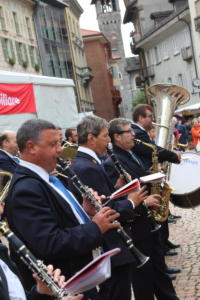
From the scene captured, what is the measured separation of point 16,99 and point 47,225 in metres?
4.96

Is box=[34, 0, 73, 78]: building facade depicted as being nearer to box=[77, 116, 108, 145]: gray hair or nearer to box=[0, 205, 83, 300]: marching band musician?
box=[77, 116, 108, 145]: gray hair

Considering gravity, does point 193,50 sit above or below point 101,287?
above

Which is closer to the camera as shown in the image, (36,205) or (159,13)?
(36,205)

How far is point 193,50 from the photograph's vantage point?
1528 inches

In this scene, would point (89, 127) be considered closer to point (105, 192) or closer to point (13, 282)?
point (105, 192)

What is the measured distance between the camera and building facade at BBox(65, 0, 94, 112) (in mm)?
50844

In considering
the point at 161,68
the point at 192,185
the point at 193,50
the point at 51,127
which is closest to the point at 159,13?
the point at 161,68

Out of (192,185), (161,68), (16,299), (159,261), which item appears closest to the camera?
(16,299)

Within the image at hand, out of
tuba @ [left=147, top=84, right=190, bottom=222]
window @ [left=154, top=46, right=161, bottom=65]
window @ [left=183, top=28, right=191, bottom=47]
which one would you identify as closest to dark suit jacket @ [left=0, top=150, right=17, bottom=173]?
tuba @ [left=147, top=84, right=190, bottom=222]

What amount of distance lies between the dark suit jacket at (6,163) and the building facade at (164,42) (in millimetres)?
30944

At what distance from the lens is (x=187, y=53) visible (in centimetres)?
4022

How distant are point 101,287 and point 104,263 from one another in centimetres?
163

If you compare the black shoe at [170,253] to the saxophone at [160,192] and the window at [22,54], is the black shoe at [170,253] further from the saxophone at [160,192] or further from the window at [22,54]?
the window at [22,54]

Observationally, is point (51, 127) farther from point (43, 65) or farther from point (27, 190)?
point (43, 65)
